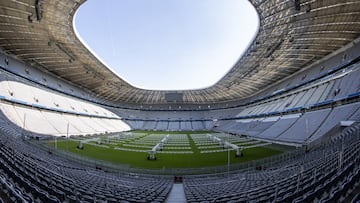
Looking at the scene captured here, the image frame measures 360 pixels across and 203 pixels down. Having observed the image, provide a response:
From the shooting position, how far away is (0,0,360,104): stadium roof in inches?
1108

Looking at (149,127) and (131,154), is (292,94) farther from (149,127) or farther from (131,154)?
(149,127)

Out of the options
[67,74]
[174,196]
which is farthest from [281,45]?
[67,74]

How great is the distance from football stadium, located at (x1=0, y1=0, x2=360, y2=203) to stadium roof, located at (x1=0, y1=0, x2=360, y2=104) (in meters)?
0.18

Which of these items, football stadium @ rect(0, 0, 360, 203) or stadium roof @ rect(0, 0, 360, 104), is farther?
stadium roof @ rect(0, 0, 360, 104)

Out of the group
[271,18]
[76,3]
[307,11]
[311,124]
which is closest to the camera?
[307,11]

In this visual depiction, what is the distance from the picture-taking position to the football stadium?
10609mm

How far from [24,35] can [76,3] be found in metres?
11.8

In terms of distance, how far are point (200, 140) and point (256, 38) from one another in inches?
856

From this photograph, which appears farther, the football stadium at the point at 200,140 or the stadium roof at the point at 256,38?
the stadium roof at the point at 256,38

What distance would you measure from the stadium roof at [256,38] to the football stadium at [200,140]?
18 cm

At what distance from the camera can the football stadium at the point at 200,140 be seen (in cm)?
1061

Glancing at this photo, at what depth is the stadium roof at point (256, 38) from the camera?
28141mm

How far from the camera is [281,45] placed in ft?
129

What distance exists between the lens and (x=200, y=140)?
48875 millimetres
